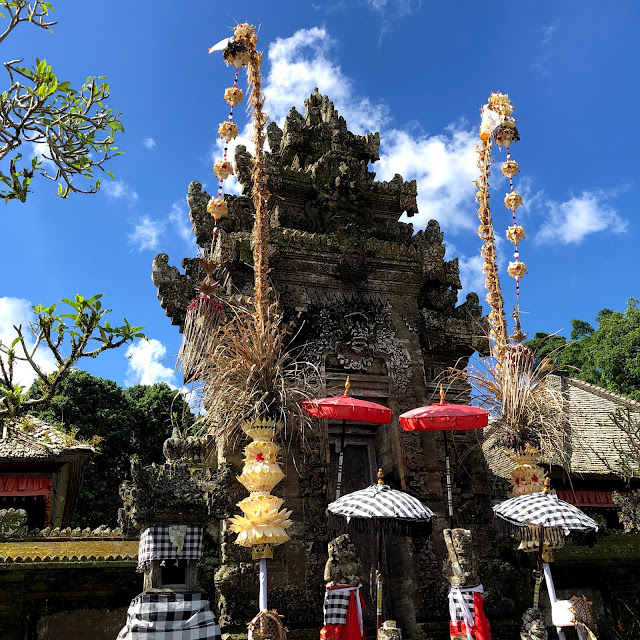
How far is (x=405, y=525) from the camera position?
23.1 ft

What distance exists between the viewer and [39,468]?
14.8 meters

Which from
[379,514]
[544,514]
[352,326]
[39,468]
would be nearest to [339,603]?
[379,514]

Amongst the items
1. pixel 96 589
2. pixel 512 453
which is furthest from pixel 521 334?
pixel 96 589

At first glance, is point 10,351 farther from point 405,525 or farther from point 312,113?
point 312,113

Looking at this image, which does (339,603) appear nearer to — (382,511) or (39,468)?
(382,511)

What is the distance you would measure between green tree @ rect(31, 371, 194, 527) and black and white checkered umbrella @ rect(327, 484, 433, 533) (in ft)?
59.5

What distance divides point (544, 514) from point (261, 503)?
3.30m

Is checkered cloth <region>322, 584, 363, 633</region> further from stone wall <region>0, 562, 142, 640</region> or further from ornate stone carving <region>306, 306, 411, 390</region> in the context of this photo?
ornate stone carving <region>306, 306, 411, 390</region>

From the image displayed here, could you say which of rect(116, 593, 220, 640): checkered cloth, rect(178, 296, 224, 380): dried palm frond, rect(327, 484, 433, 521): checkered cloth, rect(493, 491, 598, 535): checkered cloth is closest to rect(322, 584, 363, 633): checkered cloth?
rect(327, 484, 433, 521): checkered cloth

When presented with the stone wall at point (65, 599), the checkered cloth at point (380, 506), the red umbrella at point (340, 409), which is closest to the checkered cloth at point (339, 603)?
the checkered cloth at point (380, 506)

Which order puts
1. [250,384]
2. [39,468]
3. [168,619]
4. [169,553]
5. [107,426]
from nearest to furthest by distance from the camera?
[168,619], [169,553], [250,384], [39,468], [107,426]

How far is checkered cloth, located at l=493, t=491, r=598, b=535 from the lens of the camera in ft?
22.5

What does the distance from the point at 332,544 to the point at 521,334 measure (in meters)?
5.14

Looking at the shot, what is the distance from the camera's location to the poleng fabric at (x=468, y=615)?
6.38 m
